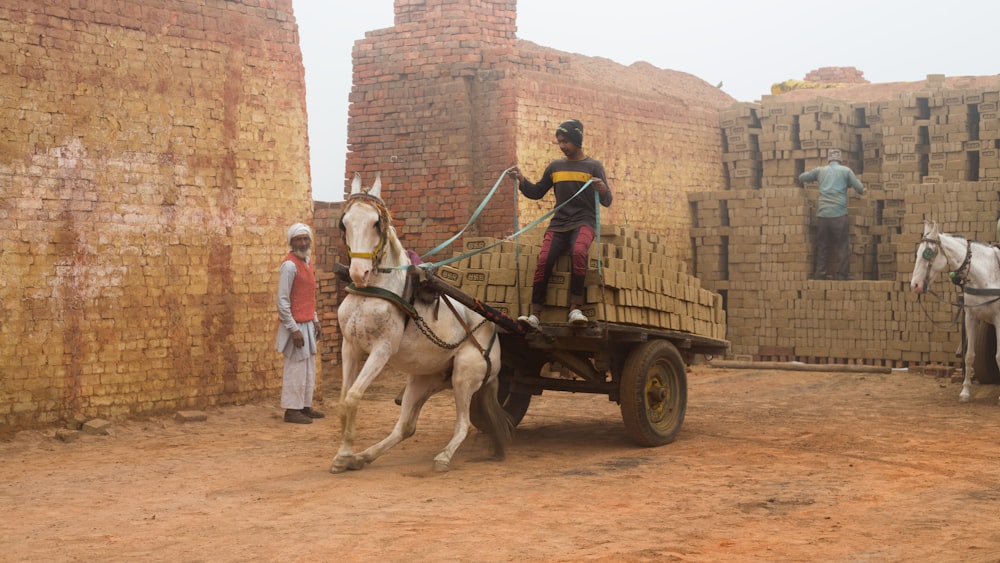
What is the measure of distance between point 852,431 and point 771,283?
7200mm

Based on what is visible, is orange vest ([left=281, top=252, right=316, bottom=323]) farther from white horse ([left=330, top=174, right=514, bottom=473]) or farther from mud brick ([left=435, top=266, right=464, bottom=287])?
white horse ([left=330, top=174, right=514, bottom=473])

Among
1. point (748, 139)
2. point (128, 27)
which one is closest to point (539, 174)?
point (748, 139)

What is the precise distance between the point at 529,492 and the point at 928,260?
685cm

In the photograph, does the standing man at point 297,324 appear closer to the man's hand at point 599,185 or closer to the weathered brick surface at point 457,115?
the man's hand at point 599,185

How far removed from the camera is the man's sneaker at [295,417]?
1114 cm

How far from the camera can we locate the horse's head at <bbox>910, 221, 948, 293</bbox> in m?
12.2

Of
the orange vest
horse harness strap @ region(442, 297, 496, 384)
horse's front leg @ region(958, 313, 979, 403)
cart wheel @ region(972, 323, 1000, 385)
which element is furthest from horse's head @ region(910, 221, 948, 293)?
the orange vest

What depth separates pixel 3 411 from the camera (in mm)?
9477

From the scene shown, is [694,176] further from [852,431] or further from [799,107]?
[852,431]

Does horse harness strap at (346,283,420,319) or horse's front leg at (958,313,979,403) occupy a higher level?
horse harness strap at (346,283,420,319)

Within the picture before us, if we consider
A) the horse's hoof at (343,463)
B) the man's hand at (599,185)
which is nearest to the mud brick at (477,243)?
the man's hand at (599,185)

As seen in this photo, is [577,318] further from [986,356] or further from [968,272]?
[986,356]

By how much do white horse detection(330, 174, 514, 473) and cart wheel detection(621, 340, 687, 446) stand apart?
105cm

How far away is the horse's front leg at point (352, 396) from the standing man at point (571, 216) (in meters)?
1.29
